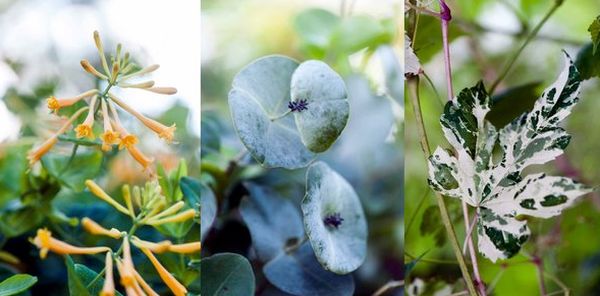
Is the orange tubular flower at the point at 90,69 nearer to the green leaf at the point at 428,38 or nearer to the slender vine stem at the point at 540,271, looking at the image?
the green leaf at the point at 428,38

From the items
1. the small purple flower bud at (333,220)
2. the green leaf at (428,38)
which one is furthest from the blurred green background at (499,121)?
the small purple flower bud at (333,220)

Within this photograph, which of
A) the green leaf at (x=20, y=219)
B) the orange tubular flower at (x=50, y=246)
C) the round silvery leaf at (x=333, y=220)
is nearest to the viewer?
the orange tubular flower at (x=50, y=246)

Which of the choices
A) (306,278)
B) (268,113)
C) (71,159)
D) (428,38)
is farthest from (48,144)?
(428,38)

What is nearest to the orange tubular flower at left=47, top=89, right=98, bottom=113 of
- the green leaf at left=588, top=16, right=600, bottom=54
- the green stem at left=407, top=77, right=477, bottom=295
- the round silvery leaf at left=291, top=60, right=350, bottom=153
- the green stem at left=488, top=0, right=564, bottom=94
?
the round silvery leaf at left=291, top=60, right=350, bottom=153

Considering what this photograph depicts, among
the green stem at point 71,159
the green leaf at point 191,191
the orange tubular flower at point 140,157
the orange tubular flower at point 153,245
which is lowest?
the orange tubular flower at point 153,245

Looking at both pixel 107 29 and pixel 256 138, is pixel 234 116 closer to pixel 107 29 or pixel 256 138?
pixel 256 138

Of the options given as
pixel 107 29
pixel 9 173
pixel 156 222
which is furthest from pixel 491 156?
pixel 9 173
